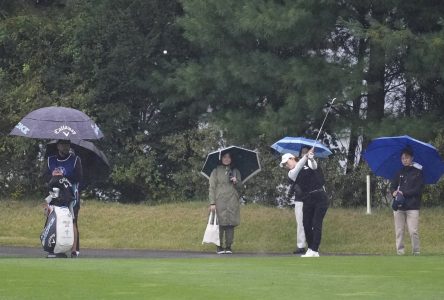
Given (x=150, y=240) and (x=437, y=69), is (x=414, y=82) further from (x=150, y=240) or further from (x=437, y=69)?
(x=150, y=240)

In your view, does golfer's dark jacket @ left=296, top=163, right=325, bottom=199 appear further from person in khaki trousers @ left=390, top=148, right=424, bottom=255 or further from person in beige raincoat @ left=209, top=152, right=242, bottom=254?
person in beige raincoat @ left=209, top=152, right=242, bottom=254

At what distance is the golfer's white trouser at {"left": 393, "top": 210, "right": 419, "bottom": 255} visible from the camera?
19.8 metres

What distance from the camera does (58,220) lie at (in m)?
18.0

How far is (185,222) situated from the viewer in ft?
84.8

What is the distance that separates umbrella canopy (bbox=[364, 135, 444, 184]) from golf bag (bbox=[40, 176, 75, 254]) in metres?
5.34

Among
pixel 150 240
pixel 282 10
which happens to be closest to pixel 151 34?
pixel 282 10

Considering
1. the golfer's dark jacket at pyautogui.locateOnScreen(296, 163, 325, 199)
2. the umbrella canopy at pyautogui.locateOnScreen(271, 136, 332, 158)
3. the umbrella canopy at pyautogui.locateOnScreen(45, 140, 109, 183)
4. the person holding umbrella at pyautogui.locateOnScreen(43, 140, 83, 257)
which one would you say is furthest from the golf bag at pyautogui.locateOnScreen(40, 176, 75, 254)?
the umbrella canopy at pyautogui.locateOnScreen(271, 136, 332, 158)

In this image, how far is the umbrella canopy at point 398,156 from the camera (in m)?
19.9

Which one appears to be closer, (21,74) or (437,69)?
(437,69)

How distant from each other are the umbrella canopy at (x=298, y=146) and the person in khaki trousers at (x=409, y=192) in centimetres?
170

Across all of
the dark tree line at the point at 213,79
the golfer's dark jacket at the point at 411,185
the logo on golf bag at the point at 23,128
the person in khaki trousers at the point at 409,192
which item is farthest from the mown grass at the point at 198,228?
the logo on golf bag at the point at 23,128

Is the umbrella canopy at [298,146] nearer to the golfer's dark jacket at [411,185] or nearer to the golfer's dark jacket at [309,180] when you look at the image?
the golfer's dark jacket at [309,180]

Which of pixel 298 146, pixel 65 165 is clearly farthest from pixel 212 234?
pixel 65 165

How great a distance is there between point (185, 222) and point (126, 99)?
5.41 metres
